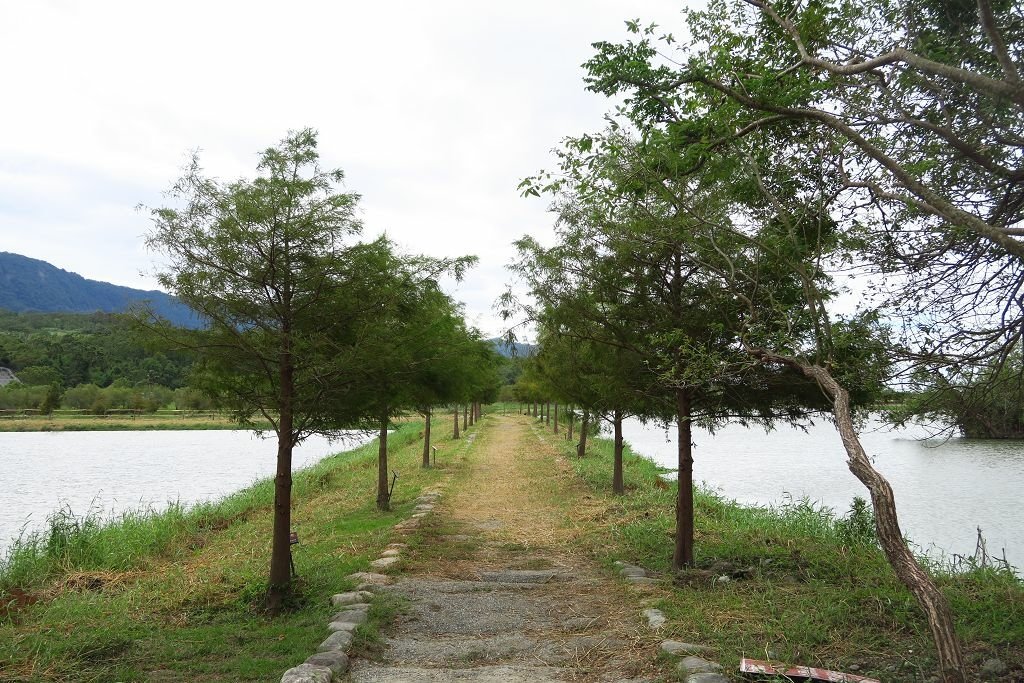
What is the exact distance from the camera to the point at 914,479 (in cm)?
2255

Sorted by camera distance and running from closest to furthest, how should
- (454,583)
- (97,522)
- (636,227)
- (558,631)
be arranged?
1. (558,631)
2. (636,227)
3. (454,583)
4. (97,522)

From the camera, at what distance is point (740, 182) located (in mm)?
7160

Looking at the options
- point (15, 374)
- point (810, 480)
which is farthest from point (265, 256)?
point (15, 374)

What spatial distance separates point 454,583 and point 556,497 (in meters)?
8.49

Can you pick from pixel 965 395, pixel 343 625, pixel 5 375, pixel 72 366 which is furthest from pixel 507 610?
pixel 5 375

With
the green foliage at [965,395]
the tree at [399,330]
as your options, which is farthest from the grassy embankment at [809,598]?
the tree at [399,330]

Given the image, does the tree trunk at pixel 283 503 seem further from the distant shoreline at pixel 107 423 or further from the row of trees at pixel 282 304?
the distant shoreline at pixel 107 423

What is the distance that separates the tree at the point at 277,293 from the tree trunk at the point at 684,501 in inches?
163

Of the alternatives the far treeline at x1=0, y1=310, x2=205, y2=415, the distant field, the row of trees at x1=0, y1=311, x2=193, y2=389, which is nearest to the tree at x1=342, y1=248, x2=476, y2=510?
the distant field

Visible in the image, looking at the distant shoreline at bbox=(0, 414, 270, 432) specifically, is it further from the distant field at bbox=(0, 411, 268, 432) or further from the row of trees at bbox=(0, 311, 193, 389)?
the row of trees at bbox=(0, 311, 193, 389)

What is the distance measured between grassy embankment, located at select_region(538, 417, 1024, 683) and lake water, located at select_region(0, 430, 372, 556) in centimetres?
453

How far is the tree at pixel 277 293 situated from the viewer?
308 inches

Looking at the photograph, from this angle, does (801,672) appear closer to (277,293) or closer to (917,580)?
(917,580)

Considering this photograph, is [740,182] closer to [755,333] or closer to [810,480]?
[755,333]
